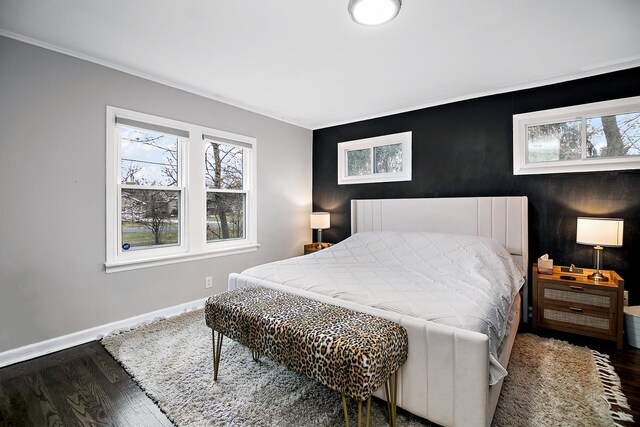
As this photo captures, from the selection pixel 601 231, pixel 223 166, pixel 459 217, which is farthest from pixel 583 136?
pixel 223 166

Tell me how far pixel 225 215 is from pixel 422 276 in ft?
8.24

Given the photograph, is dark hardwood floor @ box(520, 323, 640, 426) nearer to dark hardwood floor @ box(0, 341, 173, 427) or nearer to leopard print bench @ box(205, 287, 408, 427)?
leopard print bench @ box(205, 287, 408, 427)

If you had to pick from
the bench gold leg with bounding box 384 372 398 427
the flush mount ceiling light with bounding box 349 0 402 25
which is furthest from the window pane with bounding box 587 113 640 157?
the bench gold leg with bounding box 384 372 398 427

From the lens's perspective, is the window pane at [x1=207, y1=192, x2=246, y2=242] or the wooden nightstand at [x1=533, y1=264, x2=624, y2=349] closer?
the wooden nightstand at [x1=533, y1=264, x2=624, y2=349]

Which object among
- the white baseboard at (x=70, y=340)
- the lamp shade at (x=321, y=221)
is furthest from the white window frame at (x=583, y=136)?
the white baseboard at (x=70, y=340)

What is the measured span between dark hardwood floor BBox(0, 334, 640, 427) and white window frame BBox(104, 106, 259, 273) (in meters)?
0.81

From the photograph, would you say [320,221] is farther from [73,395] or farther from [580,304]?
[73,395]

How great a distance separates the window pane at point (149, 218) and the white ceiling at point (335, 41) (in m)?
1.20

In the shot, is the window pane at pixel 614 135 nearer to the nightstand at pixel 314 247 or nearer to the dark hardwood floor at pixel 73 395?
the nightstand at pixel 314 247

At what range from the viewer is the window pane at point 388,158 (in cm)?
397

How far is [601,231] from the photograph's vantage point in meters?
2.45

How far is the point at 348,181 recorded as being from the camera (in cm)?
443

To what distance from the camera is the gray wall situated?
7.22ft

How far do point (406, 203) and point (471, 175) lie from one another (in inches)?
31.5
